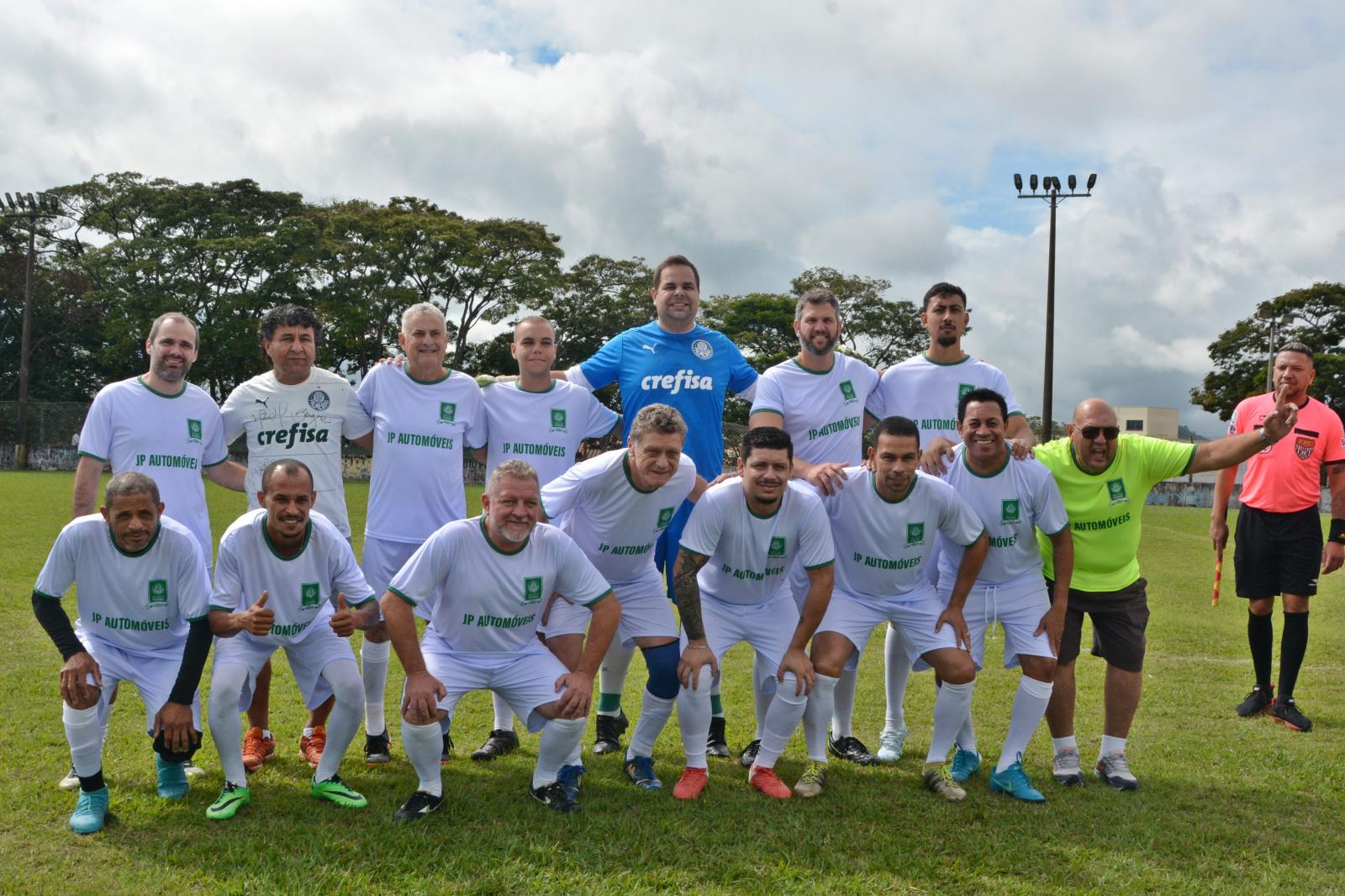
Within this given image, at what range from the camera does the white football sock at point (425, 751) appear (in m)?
4.15

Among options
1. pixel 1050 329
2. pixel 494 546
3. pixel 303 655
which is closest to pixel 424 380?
pixel 494 546

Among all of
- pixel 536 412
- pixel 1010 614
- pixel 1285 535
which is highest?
pixel 536 412

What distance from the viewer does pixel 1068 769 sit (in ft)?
16.1

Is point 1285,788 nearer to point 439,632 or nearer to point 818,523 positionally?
point 818,523

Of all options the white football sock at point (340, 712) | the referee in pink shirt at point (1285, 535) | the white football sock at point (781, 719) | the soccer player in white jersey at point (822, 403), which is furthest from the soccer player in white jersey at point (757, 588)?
the referee in pink shirt at point (1285, 535)

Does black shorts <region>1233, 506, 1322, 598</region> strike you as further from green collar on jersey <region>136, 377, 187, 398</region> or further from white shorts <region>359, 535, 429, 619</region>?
green collar on jersey <region>136, 377, 187, 398</region>

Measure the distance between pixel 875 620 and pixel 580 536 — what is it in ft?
5.31

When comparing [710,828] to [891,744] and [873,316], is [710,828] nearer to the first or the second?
[891,744]

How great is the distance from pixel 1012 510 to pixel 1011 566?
32cm

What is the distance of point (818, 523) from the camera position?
4.79 metres

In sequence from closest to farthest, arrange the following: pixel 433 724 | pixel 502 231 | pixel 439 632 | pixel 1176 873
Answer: pixel 1176 873 < pixel 433 724 < pixel 439 632 < pixel 502 231

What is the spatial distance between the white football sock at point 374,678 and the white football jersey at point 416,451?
634 mm

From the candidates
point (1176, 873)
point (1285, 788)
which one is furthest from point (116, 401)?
point (1285, 788)

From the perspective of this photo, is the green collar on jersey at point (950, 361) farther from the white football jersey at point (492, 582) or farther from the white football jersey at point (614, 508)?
the white football jersey at point (492, 582)
